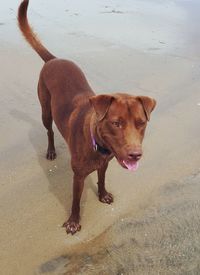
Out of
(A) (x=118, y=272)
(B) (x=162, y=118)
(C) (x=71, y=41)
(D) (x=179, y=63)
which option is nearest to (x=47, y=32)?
(C) (x=71, y=41)

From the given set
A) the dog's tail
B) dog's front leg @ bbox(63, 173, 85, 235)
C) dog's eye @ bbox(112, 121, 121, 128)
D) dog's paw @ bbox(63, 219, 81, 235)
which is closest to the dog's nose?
dog's eye @ bbox(112, 121, 121, 128)

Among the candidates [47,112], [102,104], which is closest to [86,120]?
[102,104]

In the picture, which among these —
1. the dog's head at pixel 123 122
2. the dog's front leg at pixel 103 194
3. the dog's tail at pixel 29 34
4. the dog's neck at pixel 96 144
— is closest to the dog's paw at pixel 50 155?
the dog's front leg at pixel 103 194

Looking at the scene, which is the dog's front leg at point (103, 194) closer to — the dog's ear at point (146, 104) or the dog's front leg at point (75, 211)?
the dog's front leg at point (75, 211)

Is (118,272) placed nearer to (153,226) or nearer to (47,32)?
(153,226)

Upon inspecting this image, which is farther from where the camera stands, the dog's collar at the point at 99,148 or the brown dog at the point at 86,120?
the dog's collar at the point at 99,148

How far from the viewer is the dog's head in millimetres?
3266

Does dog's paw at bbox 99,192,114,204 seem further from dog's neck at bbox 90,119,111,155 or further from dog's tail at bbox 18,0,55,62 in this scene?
dog's tail at bbox 18,0,55,62

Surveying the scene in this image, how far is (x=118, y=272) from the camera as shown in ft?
12.4

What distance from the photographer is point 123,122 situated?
3.30 m

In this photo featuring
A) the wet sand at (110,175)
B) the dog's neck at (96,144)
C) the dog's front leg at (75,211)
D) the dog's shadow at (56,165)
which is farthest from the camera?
the dog's shadow at (56,165)

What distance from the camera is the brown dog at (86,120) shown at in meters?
3.30

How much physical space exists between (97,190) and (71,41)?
4.81 meters

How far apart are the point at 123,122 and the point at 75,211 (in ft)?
4.51
